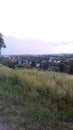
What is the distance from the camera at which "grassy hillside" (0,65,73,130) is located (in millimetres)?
6773

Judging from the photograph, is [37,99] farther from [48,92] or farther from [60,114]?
[60,114]

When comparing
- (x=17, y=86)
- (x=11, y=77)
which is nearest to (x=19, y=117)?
(x=17, y=86)

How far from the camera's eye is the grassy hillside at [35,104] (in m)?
6.77

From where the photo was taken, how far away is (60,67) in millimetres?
23312

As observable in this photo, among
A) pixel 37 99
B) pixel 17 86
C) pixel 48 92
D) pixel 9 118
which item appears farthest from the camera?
pixel 17 86

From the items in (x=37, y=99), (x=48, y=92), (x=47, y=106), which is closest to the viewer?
(x=47, y=106)

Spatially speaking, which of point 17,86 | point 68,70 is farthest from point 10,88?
point 68,70

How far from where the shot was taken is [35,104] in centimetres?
809

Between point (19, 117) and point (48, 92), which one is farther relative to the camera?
point (48, 92)

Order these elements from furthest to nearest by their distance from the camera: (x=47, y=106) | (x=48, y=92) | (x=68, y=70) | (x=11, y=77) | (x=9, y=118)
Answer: (x=68, y=70), (x=11, y=77), (x=48, y=92), (x=47, y=106), (x=9, y=118)

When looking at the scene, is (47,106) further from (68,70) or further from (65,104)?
(68,70)

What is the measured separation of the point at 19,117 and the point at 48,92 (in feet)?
7.95

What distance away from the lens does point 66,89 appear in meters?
9.05

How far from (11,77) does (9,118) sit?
4.49 meters
